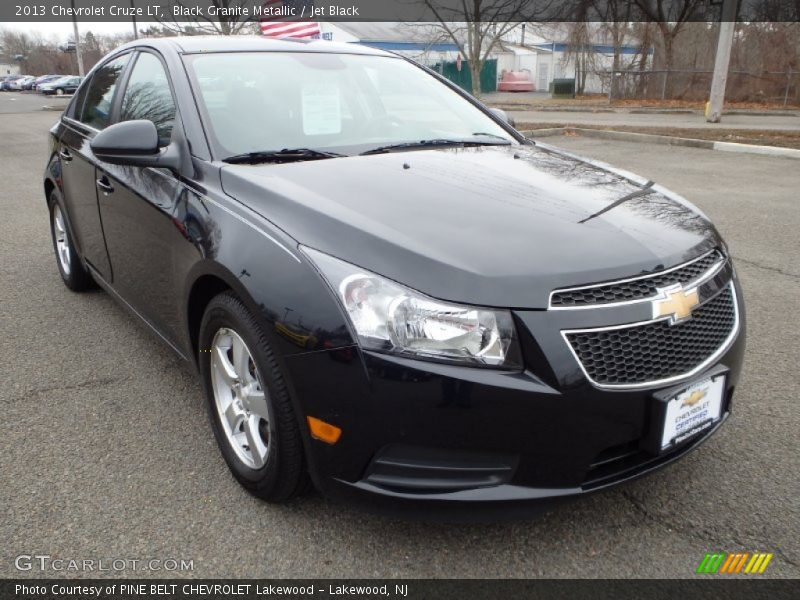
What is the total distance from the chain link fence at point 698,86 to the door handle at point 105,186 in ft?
91.4

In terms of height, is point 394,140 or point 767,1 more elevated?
point 767,1

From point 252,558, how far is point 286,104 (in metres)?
1.85

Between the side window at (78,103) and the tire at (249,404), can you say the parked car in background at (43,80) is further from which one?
the tire at (249,404)

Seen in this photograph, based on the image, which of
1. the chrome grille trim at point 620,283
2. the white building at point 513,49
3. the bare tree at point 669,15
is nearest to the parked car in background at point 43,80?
the white building at point 513,49

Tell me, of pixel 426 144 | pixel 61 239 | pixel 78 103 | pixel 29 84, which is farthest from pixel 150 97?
pixel 29 84

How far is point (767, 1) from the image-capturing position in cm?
2652

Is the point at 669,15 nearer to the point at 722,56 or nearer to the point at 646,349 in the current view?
the point at 722,56

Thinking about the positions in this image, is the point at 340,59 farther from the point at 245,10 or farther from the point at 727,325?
the point at 245,10

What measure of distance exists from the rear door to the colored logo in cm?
304

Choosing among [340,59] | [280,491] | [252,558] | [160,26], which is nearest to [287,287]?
[280,491]

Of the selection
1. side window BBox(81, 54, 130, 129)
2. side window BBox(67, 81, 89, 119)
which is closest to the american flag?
side window BBox(67, 81, 89, 119)

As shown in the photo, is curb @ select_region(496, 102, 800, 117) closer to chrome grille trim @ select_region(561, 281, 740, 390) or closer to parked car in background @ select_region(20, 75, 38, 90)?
chrome grille trim @ select_region(561, 281, 740, 390)

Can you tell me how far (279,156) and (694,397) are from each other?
5.66ft

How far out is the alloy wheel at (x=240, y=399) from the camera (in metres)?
2.30
